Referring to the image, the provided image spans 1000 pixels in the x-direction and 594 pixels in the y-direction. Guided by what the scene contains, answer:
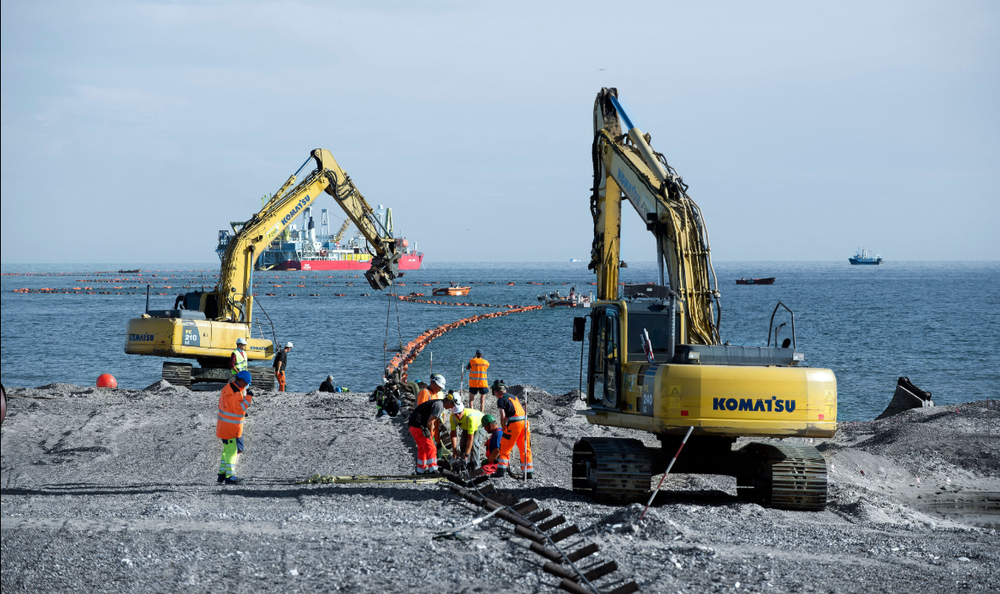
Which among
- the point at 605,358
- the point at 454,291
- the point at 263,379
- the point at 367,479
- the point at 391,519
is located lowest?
the point at 263,379

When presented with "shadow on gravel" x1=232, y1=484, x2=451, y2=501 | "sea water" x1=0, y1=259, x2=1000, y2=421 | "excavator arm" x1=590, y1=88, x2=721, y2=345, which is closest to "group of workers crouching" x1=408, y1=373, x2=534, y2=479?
"shadow on gravel" x1=232, y1=484, x2=451, y2=501

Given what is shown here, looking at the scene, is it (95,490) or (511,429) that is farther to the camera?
(511,429)

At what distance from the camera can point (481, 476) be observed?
12086 millimetres

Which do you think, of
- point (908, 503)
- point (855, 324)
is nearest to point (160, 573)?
point (908, 503)

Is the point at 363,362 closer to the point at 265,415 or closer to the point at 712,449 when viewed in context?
the point at 265,415

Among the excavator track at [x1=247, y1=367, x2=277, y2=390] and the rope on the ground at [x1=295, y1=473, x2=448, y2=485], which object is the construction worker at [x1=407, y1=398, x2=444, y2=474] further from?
the excavator track at [x1=247, y1=367, x2=277, y2=390]

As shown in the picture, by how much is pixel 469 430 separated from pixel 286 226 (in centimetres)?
1359

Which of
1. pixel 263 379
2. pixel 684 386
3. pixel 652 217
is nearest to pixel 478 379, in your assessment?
pixel 652 217

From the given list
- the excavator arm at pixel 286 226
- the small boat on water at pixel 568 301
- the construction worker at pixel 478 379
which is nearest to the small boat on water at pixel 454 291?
the small boat on water at pixel 568 301

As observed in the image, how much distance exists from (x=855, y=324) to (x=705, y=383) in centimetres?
6295

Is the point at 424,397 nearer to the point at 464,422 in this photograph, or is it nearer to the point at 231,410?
the point at 464,422

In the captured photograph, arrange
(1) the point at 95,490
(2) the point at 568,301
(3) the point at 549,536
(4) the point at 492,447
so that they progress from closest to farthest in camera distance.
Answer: (3) the point at 549,536, (1) the point at 95,490, (4) the point at 492,447, (2) the point at 568,301

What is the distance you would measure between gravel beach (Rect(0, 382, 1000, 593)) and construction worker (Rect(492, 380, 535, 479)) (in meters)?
0.38

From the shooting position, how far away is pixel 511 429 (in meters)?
12.6
